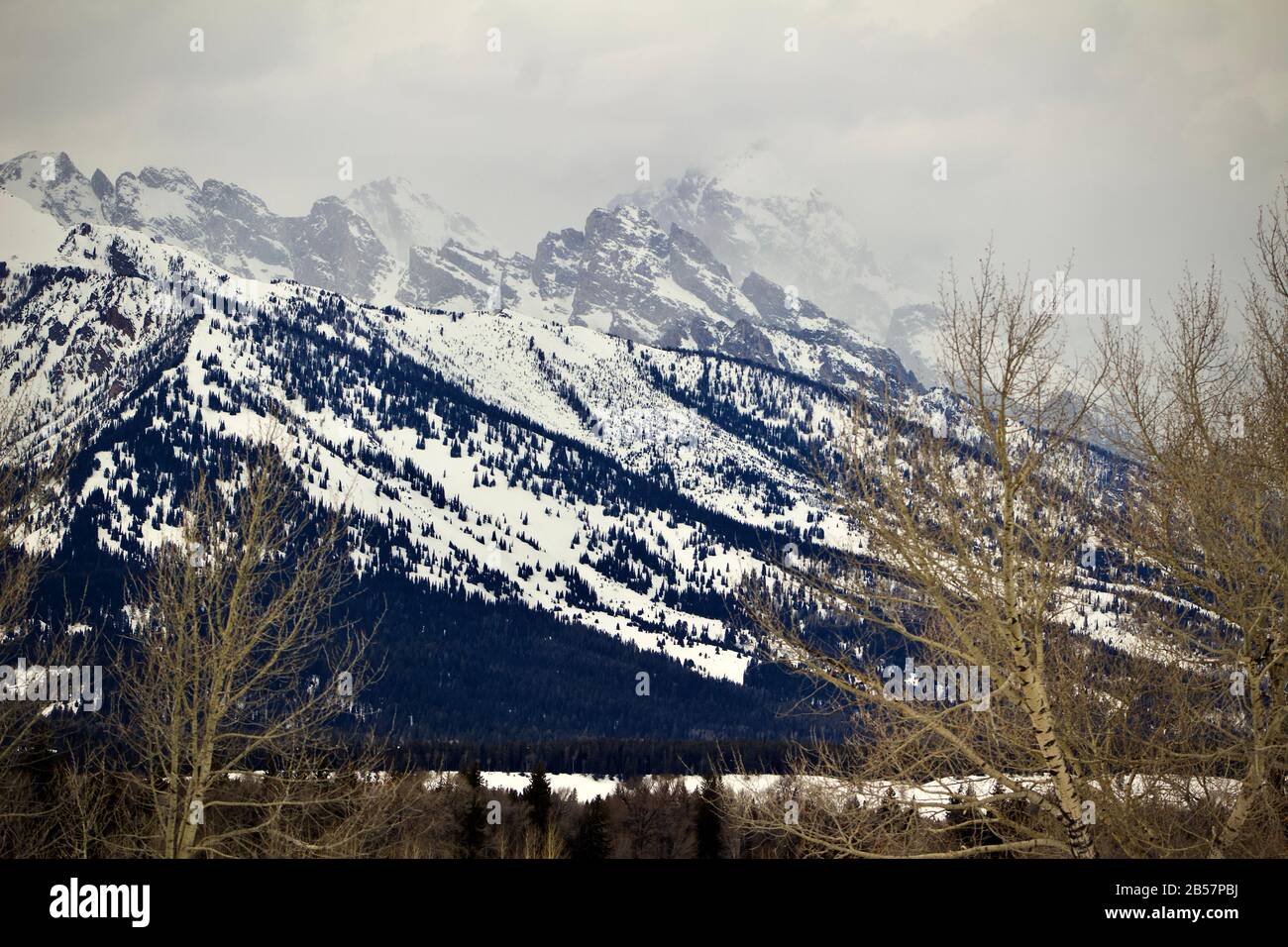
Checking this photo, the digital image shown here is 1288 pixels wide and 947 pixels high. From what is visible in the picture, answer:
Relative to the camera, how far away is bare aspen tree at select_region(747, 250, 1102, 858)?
1469 centimetres

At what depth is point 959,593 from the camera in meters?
15.3

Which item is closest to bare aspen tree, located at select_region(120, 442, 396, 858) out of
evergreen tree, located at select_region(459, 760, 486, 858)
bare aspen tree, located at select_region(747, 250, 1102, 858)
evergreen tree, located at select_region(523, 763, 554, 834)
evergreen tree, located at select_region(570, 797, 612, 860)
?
bare aspen tree, located at select_region(747, 250, 1102, 858)

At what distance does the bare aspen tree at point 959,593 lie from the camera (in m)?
14.7

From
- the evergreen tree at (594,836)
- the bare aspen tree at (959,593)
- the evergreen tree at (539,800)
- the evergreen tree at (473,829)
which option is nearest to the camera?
the bare aspen tree at (959,593)

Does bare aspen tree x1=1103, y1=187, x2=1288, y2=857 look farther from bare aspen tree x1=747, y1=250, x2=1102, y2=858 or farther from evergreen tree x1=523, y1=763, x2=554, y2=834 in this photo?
evergreen tree x1=523, y1=763, x2=554, y2=834

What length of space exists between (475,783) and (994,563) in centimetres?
6558
